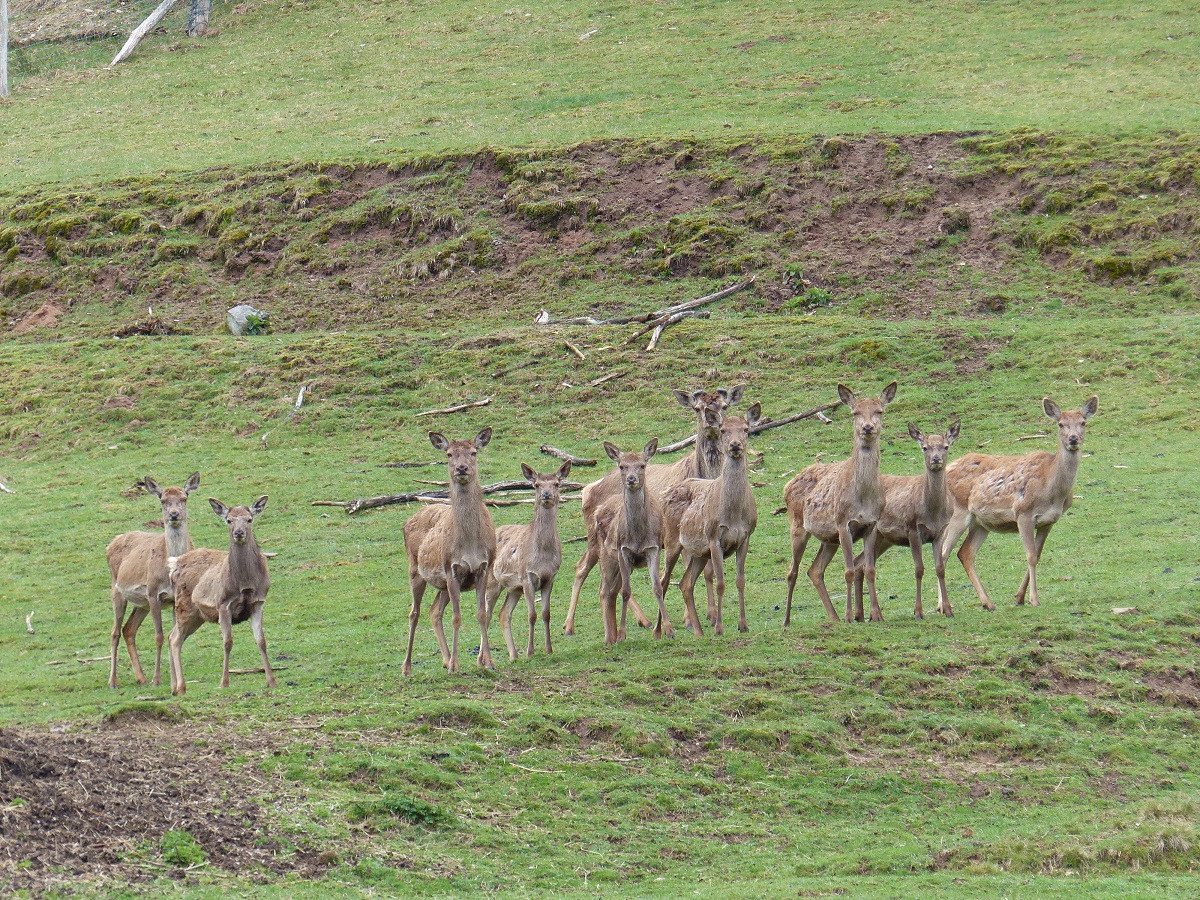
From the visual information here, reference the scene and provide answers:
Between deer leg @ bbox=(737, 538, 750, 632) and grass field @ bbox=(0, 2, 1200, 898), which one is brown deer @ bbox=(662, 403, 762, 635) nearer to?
deer leg @ bbox=(737, 538, 750, 632)

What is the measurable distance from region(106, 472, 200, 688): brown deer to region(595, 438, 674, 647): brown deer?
5442mm

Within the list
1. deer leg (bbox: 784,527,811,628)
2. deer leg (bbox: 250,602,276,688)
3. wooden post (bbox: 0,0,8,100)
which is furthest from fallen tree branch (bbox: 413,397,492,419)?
wooden post (bbox: 0,0,8,100)

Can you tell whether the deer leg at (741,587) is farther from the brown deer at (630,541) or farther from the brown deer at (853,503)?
the brown deer at (630,541)

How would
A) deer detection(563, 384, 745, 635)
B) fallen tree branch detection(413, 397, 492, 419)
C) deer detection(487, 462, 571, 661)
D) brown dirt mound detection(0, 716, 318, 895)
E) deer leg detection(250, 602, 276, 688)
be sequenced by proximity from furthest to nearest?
1. fallen tree branch detection(413, 397, 492, 419)
2. deer detection(563, 384, 745, 635)
3. deer detection(487, 462, 571, 661)
4. deer leg detection(250, 602, 276, 688)
5. brown dirt mound detection(0, 716, 318, 895)

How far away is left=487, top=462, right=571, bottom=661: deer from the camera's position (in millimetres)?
15734

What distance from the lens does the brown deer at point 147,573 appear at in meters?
16.9

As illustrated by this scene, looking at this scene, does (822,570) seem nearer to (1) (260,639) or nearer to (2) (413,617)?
(2) (413,617)

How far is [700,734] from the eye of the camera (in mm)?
12578

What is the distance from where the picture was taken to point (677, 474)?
18641 millimetres

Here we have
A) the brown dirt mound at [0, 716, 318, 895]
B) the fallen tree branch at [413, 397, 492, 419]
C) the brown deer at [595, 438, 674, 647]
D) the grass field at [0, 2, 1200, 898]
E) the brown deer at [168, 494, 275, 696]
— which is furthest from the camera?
the fallen tree branch at [413, 397, 492, 419]

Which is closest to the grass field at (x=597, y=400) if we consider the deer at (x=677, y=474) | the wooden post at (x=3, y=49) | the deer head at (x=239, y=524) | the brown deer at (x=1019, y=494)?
the brown deer at (x=1019, y=494)

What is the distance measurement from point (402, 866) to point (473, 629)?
27.4 feet

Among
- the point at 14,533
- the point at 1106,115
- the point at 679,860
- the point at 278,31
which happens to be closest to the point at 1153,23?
the point at 1106,115

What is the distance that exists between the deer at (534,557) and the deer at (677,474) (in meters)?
1.53
